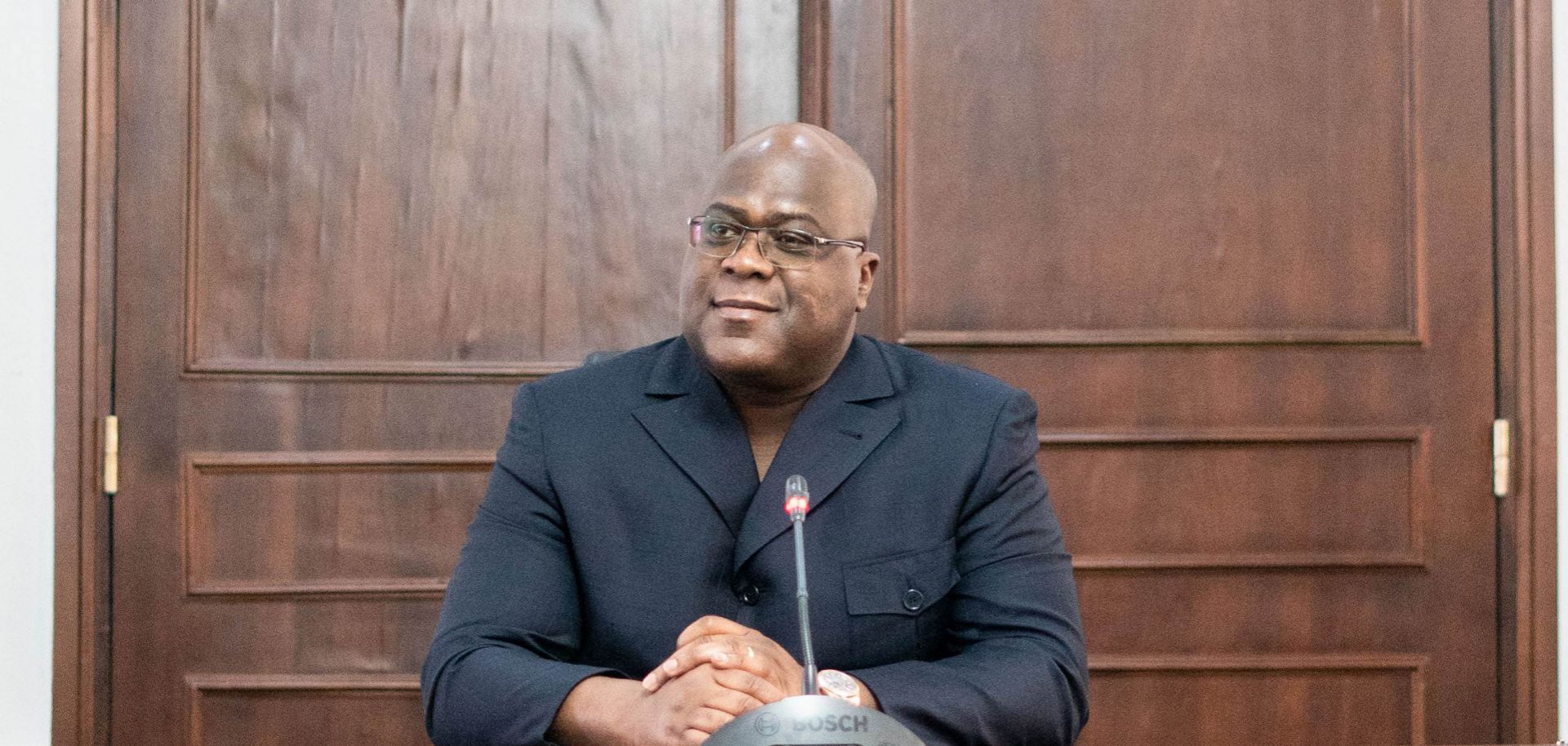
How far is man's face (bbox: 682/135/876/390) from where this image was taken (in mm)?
1626

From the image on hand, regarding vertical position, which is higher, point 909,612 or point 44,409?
point 44,409

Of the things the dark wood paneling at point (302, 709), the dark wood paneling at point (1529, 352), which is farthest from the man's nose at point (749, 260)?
the dark wood paneling at point (1529, 352)

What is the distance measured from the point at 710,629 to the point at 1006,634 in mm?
346

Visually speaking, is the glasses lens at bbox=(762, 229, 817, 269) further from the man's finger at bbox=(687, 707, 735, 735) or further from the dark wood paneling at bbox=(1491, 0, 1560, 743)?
the dark wood paneling at bbox=(1491, 0, 1560, 743)

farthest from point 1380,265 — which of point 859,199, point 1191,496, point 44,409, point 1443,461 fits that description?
point 44,409

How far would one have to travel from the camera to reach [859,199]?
1.71m

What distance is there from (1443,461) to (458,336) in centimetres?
175

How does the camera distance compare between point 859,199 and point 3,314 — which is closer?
point 859,199

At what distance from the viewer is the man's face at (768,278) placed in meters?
1.63

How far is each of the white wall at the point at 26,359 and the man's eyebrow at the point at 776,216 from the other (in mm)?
1374

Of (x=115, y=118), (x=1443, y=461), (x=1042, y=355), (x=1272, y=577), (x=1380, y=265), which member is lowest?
(x=1272, y=577)

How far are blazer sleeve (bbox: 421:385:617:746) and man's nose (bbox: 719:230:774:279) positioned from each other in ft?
1.00

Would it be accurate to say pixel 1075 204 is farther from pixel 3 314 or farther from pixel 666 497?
pixel 3 314

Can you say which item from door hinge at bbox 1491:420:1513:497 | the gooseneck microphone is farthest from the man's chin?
door hinge at bbox 1491:420:1513:497
